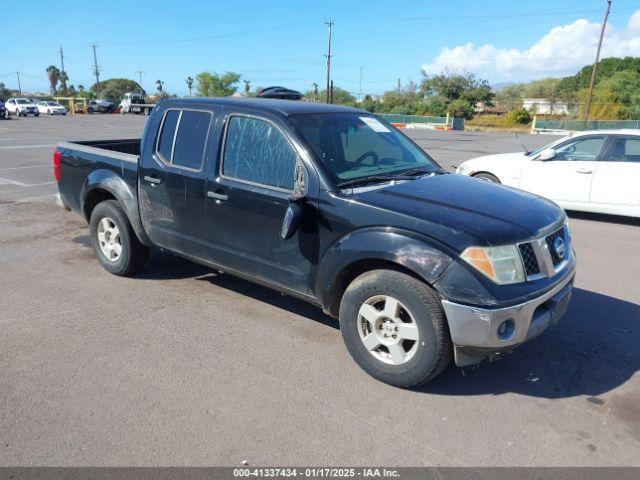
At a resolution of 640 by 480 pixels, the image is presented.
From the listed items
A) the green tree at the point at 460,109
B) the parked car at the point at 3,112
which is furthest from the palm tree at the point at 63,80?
the green tree at the point at 460,109

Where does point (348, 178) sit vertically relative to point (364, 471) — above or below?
above

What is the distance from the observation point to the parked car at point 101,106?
5800 centimetres

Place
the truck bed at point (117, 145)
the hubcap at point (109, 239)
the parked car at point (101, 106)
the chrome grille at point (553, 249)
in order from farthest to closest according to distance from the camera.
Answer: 1. the parked car at point (101, 106)
2. the truck bed at point (117, 145)
3. the hubcap at point (109, 239)
4. the chrome grille at point (553, 249)

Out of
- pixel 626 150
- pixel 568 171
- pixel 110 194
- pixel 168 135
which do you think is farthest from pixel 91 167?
pixel 626 150

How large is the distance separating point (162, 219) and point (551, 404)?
342 cm

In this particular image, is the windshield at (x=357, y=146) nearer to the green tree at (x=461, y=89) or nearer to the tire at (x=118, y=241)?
the tire at (x=118, y=241)

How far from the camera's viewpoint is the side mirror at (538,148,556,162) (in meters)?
8.63

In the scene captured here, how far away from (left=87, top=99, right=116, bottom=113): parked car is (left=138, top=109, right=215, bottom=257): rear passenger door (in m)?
59.3

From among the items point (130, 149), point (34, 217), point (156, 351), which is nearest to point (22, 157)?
point (34, 217)

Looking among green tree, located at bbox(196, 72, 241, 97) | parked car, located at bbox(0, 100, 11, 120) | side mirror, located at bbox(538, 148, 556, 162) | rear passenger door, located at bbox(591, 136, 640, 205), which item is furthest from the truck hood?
green tree, located at bbox(196, 72, 241, 97)

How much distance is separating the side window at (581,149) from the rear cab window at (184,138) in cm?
648

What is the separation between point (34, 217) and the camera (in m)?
7.86

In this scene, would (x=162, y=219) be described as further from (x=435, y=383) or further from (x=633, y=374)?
(x=633, y=374)

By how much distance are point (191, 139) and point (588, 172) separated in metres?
6.56
